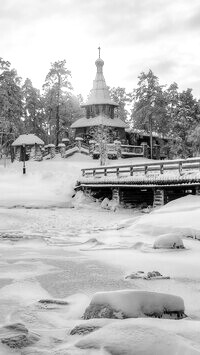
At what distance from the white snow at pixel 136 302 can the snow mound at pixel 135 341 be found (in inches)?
21.6

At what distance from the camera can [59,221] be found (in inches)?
801

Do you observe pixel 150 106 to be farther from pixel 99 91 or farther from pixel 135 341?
pixel 135 341

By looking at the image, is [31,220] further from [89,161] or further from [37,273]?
[89,161]

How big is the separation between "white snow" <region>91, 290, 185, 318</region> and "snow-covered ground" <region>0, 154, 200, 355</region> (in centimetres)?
32

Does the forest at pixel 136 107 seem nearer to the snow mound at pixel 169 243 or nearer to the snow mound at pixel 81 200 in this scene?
the snow mound at pixel 81 200

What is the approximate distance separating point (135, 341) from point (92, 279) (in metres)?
4.06

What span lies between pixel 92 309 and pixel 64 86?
51.4 meters

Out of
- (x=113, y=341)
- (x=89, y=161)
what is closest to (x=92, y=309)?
(x=113, y=341)

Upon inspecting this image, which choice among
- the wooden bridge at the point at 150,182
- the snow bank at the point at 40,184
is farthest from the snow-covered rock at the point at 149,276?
the snow bank at the point at 40,184

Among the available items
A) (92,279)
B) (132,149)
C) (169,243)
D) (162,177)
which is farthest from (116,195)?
(132,149)

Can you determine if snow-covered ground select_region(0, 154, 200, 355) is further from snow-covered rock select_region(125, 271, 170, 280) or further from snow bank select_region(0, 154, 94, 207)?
snow bank select_region(0, 154, 94, 207)

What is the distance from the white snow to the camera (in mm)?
5082

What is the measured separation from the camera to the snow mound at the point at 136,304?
5.08 m

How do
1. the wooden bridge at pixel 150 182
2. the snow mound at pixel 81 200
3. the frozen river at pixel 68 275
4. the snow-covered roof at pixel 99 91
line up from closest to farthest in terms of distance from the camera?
the frozen river at pixel 68 275 → the wooden bridge at pixel 150 182 → the snow mound at pixel 81 200 → the snow-covered roof at pixel 99 91
